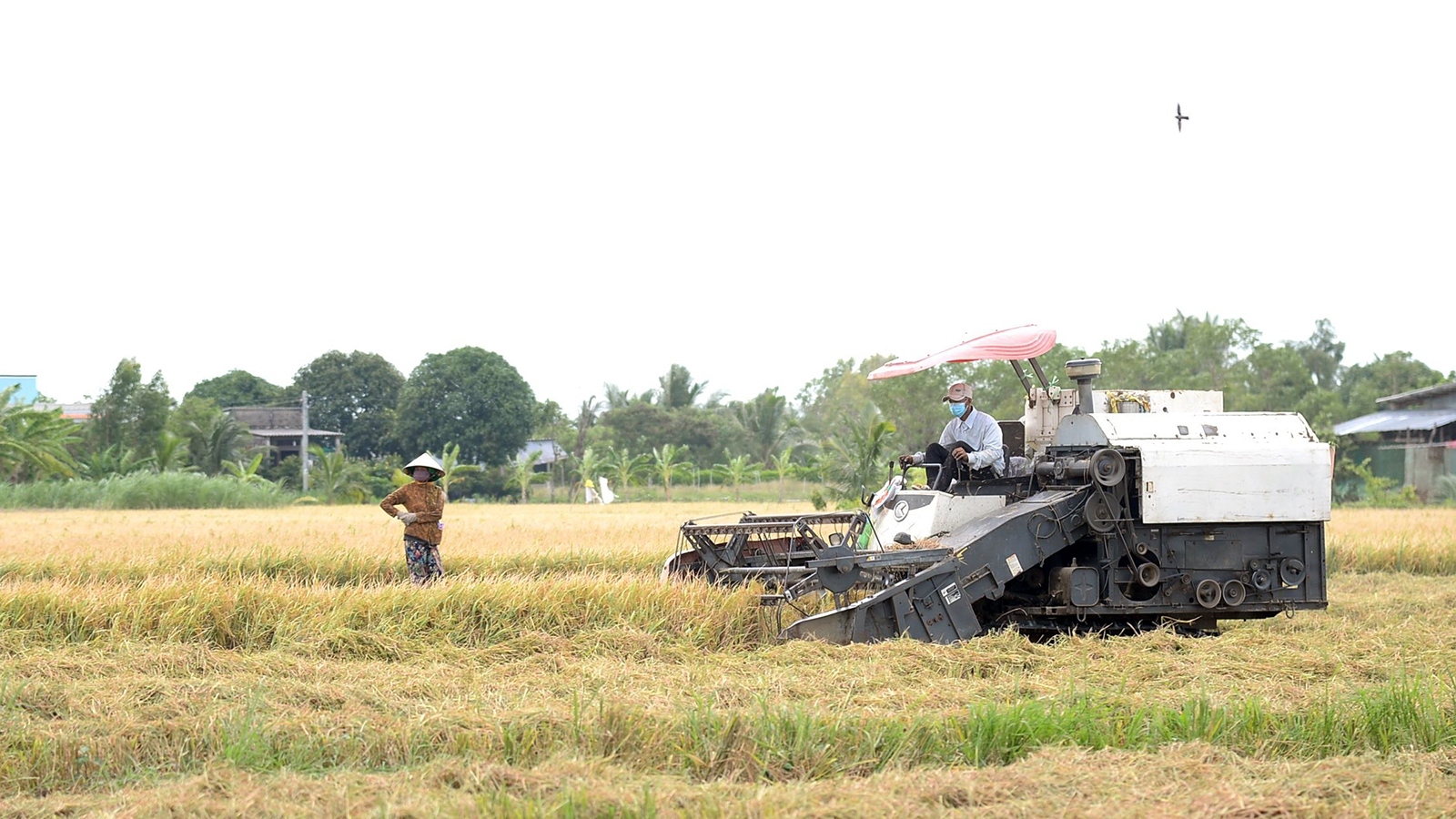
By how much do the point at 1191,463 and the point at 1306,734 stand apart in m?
3.48

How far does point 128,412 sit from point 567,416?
20388 mm

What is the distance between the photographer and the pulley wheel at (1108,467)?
866cm

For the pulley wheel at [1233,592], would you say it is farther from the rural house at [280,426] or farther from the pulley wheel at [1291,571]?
Answer: the rural house at [280,426]

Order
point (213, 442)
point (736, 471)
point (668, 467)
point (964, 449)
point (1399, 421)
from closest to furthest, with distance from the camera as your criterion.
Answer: point (964, 449) < point (213, 442) < point (736, 471) < point (1399, 421) < point (668, 467)

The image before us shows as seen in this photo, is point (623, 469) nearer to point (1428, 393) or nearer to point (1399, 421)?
point (1399, 421)

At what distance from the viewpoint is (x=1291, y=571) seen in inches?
355

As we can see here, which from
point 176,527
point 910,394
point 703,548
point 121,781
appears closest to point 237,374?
point 910,394

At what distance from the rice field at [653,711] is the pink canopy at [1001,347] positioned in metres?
1.93

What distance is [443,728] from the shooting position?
546cm

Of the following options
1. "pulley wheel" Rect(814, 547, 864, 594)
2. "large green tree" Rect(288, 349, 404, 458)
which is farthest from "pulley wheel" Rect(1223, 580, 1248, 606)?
"large green tree" Rect(288, 349, 404, 458)

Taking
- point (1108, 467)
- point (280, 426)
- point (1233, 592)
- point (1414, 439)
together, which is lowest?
point (1233, 592)

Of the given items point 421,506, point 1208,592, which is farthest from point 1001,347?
point 421,506

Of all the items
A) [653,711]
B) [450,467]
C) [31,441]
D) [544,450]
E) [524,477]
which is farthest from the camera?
[544,450]

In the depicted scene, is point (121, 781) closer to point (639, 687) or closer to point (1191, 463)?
point (639, 687)
